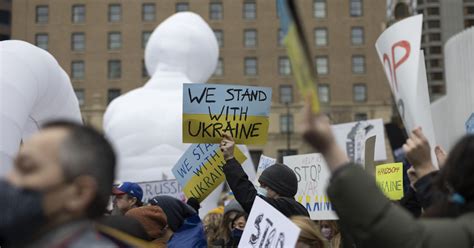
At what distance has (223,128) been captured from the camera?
18.3ft

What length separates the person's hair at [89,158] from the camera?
186cm

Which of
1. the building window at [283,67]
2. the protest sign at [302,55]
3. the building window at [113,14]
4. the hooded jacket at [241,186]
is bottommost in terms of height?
the hooded jacket at [241,186]

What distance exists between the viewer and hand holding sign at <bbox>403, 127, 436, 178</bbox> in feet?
8.09

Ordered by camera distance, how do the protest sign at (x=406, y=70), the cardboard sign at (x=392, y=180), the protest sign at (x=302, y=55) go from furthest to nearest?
the cardboard sign at (x=392, y=180)
the protest sign at (x=406, y=70)
the protest sign at (x=302, y=55)

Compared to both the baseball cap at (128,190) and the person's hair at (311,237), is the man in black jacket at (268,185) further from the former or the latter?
the baseball cap at (128,190)

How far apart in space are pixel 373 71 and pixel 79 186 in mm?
54309

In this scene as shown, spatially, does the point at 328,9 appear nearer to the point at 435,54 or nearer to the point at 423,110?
the point at 435,54

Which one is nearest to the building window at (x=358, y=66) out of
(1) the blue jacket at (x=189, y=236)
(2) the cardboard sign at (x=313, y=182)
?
(2) the cardboard sign at (x=313, y=182)

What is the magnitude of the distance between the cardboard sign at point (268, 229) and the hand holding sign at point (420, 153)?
107cm

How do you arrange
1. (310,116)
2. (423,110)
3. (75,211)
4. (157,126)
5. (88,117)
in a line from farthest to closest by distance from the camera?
(88,117), (157,126), (423,110), (310,116), (75,211)

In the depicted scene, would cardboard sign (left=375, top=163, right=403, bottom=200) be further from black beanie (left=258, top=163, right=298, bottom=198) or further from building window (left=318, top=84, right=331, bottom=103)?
building window (left=318, top=84, right=331, bottom=103)

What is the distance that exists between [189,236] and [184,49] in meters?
9.25

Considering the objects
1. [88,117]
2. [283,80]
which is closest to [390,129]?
[283,80]

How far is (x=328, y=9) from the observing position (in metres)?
56.2
